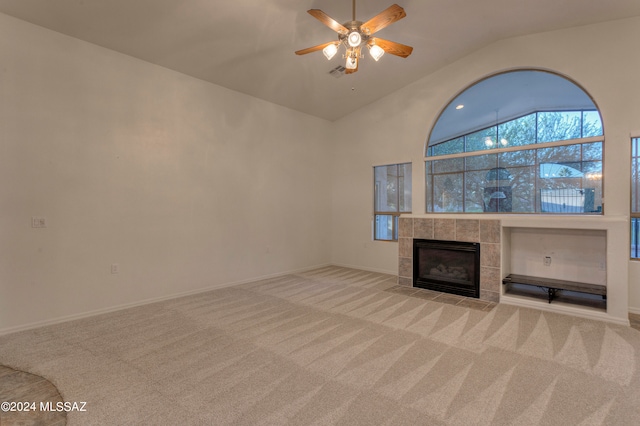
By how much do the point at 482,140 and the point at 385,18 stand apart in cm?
305

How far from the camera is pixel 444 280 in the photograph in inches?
190

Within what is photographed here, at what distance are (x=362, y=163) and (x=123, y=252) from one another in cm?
454

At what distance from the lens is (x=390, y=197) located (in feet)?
20.2

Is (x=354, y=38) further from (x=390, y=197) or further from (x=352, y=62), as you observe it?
(x=390, y=197)

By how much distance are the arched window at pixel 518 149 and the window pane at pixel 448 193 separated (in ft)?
0.05

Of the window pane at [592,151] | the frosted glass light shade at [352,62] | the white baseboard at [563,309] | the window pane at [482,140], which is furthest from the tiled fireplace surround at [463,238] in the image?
the frosted glass light shade at [352,62]

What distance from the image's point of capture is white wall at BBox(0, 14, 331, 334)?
3279 millimetres

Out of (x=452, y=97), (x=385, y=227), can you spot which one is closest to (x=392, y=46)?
(x=452, y=97)

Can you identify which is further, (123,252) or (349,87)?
(349,87)

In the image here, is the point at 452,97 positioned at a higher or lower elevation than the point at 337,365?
higher

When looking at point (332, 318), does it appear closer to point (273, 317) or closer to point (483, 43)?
point (273, 317)

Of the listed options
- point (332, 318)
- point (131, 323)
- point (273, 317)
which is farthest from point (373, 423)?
point (131, 323)

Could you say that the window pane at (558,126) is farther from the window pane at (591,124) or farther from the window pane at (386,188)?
the window pane at (386,188)

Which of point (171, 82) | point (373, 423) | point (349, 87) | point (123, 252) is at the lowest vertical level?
point (373, 423)
